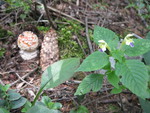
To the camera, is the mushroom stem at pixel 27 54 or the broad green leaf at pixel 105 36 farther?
the mushroom stem at pixel 27 54

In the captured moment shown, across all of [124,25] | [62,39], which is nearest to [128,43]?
[62,39]

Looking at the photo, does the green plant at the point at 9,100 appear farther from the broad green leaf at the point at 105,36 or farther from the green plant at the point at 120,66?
the broad green leaf at the point at 105,36

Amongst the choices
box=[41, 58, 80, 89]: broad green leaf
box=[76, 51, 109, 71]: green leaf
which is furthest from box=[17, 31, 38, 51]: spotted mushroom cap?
box=[76, 51, 109, 71]: green leaf

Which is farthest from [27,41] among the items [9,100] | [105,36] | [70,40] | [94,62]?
[94,62]

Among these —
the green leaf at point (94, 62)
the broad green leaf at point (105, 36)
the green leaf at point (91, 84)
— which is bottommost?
the green leaf at point (91, 84)

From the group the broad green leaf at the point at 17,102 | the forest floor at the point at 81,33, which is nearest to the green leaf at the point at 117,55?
the forest floor at the point at 81,33

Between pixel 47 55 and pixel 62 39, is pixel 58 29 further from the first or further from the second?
pixel 47 55

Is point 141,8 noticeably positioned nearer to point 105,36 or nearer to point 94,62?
point 105,36

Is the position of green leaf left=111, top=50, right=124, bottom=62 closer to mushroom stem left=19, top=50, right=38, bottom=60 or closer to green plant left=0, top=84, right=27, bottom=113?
green plant left=0, top=84, right=27, bottom=113
